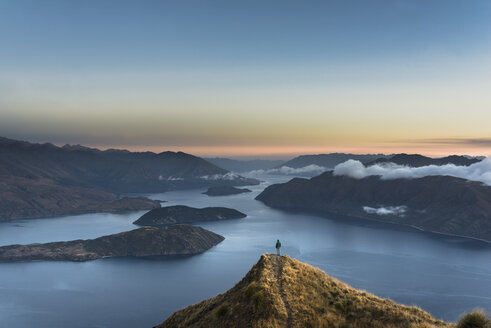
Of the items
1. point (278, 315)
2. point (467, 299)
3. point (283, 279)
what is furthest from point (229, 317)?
point (467, 299)

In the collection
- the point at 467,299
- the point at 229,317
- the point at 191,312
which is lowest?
the point at 467,299

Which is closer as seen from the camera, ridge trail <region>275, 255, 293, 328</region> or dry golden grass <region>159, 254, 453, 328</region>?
dry golden grass <region>159, 254, 453, 328</region>

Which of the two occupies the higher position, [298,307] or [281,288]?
[281,288]

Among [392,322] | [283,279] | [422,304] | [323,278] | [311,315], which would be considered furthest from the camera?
[422,304]

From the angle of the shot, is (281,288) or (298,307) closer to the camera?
(298,307)

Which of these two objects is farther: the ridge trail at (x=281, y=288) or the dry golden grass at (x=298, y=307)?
the ridge trail at (x=281, y=288)

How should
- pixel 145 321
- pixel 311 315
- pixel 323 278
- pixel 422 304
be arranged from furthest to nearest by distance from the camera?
pixel 422 304 → pixel 145 321 → pixel 323 278 → pixel 311 315

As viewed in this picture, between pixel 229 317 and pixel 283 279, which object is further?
pixel 283 279

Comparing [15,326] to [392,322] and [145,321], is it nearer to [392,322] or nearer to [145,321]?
[145,321]
